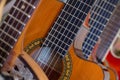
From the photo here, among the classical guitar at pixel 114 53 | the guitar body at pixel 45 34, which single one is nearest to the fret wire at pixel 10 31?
the guitar body at pixel 45 34

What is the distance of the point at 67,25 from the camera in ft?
5.60

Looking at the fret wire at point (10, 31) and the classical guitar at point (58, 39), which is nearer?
the fret wire at point (10, 31)

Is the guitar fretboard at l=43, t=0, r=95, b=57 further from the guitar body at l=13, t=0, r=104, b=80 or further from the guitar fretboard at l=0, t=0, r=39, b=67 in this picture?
the guitar fretboard at l=0, t=0, r=39, b=67

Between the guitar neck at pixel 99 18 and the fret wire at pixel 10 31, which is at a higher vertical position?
the guitar neck at pixel 99 18

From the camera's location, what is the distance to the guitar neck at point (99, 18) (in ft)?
6.72

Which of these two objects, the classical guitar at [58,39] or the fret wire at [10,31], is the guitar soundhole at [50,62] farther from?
the fret wire at [10,31]

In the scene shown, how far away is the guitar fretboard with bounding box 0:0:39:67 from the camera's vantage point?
1.22 metres

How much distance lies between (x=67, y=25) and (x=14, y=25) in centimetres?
50

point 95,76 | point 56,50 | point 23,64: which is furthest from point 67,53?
point 23,64

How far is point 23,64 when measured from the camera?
4.19 ft

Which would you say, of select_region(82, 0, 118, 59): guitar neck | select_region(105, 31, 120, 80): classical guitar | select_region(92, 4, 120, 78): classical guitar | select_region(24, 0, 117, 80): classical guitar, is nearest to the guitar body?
select_region(24, 0, 117, 80): classical guitar

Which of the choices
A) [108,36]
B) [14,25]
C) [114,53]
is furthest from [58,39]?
[114,53]

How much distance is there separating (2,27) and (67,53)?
49 centimetres

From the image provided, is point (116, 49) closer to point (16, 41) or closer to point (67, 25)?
point (67, 25)
